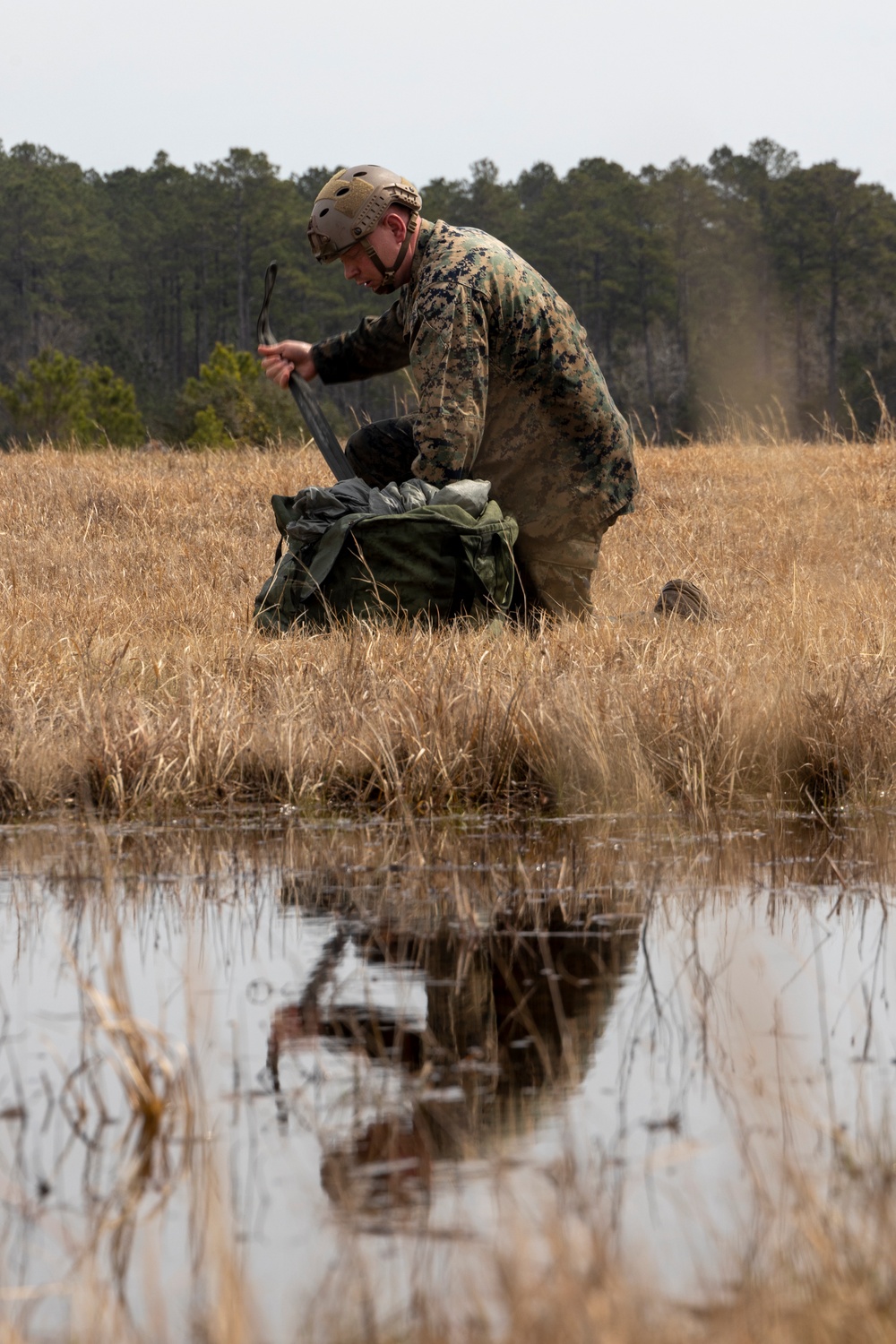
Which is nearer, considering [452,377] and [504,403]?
[452,377]

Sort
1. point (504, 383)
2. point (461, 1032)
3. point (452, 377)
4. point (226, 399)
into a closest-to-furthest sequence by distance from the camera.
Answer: point (461, 1032) → point (452, 377) → point (504, 383) → point (226, 399)

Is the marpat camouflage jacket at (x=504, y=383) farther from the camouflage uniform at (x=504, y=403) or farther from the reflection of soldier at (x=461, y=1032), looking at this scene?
the reflection of soldier at (x=461, y=1032)

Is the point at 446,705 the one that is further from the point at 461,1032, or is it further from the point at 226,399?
the point at 226,399

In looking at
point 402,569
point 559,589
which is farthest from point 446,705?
point 559,589

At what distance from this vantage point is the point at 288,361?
5656 millimetres

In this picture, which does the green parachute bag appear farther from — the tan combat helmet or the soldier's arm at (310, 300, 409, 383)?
the tan combat helmet

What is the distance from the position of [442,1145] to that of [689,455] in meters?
9.81

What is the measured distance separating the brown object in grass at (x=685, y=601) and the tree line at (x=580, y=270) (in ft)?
115

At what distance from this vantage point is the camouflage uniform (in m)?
4.95

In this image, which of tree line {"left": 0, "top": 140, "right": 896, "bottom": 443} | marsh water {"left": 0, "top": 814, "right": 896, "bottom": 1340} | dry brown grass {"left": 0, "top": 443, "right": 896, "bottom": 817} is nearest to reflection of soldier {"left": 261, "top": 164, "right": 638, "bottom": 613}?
dry brown grass {"left": 0, "top": 443, "right": 896, "bottom": 817}

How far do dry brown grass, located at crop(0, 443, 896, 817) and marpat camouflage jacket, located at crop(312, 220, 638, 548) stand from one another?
51 cm

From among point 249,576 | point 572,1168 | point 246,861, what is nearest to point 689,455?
point 249,576

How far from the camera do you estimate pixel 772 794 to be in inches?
144

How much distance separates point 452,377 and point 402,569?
0.63m
